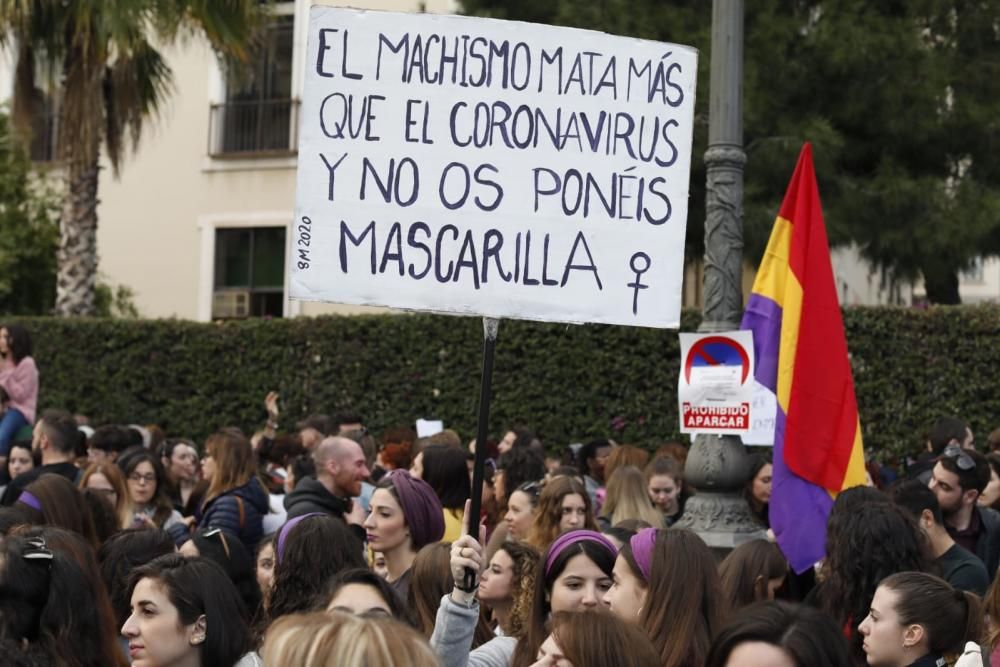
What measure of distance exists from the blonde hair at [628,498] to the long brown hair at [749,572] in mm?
2034

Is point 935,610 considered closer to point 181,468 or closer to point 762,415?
point 762,415

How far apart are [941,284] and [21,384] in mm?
10126

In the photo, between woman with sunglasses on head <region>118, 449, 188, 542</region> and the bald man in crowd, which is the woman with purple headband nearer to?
the bald man in crowd

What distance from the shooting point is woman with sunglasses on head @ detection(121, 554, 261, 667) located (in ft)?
14.6

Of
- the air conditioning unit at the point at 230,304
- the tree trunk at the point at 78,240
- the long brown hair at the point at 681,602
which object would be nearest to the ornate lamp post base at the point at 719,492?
the long brown hair at the point at 681,602

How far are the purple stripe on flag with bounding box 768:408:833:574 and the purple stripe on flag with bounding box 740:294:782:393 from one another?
0.28 meters

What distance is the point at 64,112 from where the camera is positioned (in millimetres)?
18391

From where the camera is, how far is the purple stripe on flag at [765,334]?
25.6ft

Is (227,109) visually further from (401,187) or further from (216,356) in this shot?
(401,187)

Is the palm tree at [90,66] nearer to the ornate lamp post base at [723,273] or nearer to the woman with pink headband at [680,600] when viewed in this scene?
the ornate lamp post base at [723,273]

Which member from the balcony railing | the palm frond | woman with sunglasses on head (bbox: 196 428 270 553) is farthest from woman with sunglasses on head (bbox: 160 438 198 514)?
the balcony railing

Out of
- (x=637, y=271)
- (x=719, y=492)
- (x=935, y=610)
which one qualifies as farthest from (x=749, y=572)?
(x=719, y=492)

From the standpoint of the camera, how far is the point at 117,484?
818 cm

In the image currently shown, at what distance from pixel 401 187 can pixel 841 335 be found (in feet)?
11.3
